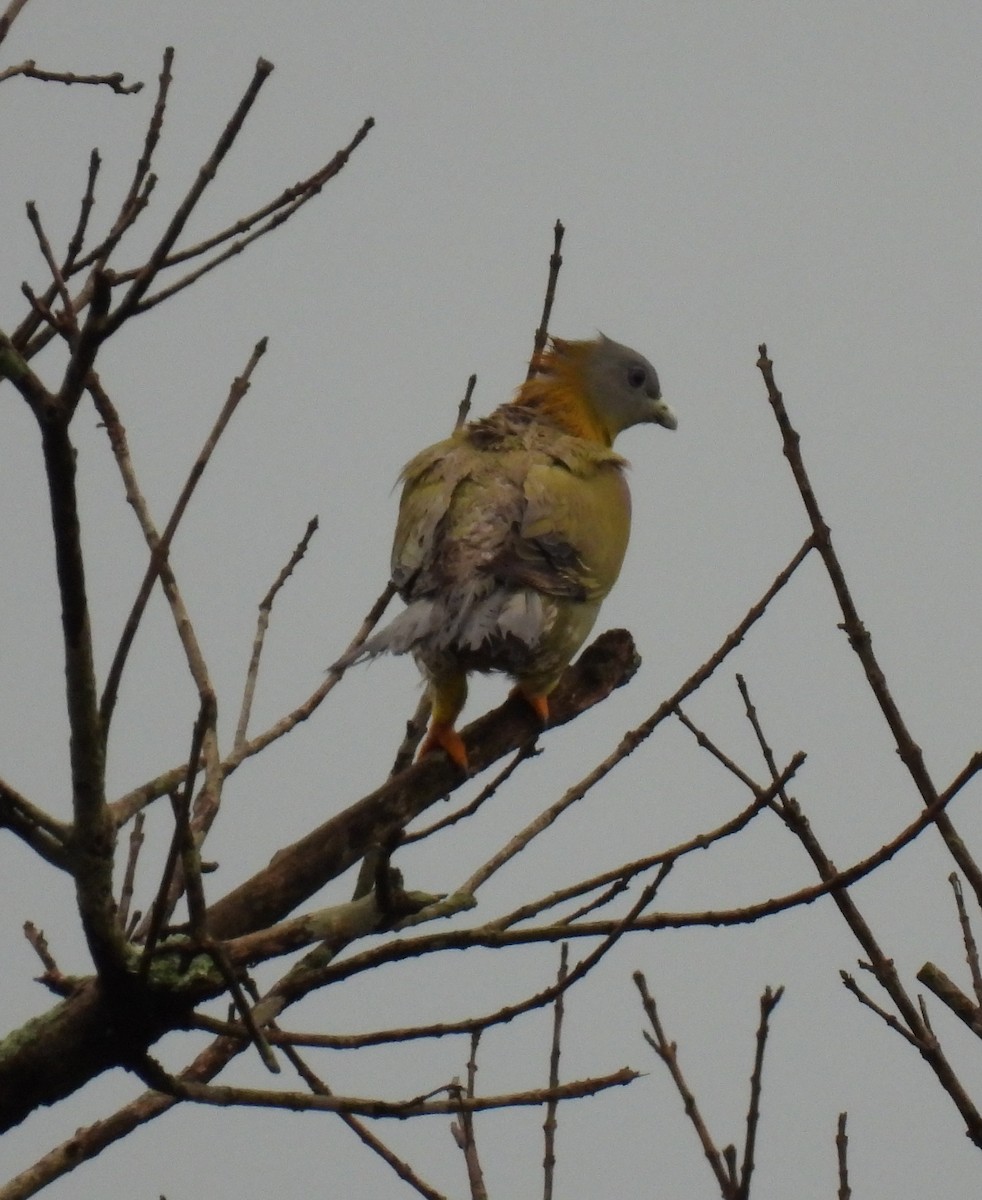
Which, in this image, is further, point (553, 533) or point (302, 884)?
point (553, 533)

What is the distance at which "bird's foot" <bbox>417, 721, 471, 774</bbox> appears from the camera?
13.8ft

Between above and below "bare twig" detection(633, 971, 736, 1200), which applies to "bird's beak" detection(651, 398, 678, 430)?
above

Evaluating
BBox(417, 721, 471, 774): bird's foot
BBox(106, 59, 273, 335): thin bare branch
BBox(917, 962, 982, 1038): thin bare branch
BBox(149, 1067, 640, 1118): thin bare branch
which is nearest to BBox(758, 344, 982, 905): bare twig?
BBox(917, 962, 982, 1038): thin bare branch

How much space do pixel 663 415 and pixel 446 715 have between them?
276 cm

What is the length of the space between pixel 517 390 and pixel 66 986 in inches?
168

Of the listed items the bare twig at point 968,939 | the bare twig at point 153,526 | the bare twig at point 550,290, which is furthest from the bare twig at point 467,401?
the bare twig at point 968,939

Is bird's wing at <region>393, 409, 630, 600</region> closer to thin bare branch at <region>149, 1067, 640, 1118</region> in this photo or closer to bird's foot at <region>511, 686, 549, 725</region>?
bird's foot at <region>511, 686, 549, 725</region>

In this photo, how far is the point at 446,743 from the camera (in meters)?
4.28

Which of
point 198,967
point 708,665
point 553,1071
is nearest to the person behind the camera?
point 198,967

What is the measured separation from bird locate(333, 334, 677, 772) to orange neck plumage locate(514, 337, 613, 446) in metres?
0.28

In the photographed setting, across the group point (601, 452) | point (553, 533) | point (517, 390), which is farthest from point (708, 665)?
point (517, 390)

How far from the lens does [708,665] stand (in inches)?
111

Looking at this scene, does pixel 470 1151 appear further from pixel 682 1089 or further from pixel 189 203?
pixel 189 203

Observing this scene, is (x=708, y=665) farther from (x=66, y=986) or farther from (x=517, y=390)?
(x=517, y=390)
